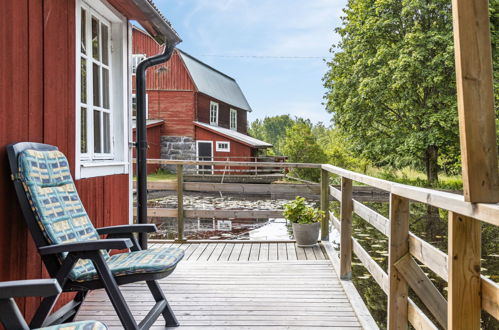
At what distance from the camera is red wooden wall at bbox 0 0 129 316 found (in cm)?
193

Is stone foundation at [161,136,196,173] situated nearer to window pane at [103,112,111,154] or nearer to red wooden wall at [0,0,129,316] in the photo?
window pane at [103,112,111,154]

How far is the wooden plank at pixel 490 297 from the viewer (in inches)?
45.8

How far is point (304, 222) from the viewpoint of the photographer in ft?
14.2

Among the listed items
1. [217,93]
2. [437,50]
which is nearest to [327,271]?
[437,50]

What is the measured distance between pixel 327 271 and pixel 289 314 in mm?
1000

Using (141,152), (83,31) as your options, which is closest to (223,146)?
(141,152)

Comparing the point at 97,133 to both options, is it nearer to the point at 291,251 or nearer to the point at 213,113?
the point at 291,251

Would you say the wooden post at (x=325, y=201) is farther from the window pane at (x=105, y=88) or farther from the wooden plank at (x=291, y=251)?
the window pane at (x=105, y=88)

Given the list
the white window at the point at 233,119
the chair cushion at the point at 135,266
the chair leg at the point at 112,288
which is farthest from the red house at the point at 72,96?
the white window at the point at 233,119

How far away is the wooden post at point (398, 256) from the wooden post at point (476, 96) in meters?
0.72

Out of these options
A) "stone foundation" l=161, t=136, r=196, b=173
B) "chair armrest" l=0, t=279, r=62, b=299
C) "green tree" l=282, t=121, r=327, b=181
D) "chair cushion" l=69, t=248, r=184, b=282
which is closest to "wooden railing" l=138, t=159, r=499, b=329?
"chair cushion" l=69, t=248, r=184, b=282

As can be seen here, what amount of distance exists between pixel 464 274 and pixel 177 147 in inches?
734

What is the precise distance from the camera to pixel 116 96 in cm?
345

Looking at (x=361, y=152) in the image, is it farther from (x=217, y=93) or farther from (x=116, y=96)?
(x=116, y=96)
